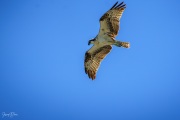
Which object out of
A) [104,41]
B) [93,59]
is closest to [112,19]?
[104,41]

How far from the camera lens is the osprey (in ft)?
57.8

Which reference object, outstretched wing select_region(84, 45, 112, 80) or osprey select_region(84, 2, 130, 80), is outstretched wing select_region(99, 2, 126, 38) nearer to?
osprey select_region(84, 2, 130, 80)

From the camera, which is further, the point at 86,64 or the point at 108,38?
the point at 86,64

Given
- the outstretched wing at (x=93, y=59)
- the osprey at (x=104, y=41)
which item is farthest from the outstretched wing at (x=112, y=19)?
the outstretched wing at (x=93, y=59)

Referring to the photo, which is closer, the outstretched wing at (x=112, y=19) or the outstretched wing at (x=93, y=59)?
the outstretched wing at (x=112, y=19)

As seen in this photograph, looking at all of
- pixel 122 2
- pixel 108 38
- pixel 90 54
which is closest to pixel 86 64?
pixel 90 54

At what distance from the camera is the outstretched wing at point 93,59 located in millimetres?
A: 18672

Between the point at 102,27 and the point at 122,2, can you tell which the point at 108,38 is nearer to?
the point at 102,27

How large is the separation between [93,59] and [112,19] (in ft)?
7.93

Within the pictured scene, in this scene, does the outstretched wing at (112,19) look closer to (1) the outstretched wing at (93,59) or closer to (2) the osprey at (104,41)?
(2) the osprey at (104,41)

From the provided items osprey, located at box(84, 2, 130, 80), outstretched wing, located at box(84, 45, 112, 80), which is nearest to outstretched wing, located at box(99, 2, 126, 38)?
osprey, located at box(84, 2, 130, 80)

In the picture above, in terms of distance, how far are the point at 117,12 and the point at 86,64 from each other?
121 inches

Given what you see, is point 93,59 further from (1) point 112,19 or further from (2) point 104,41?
(1) point 112,19

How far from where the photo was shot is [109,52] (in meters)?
18.4
